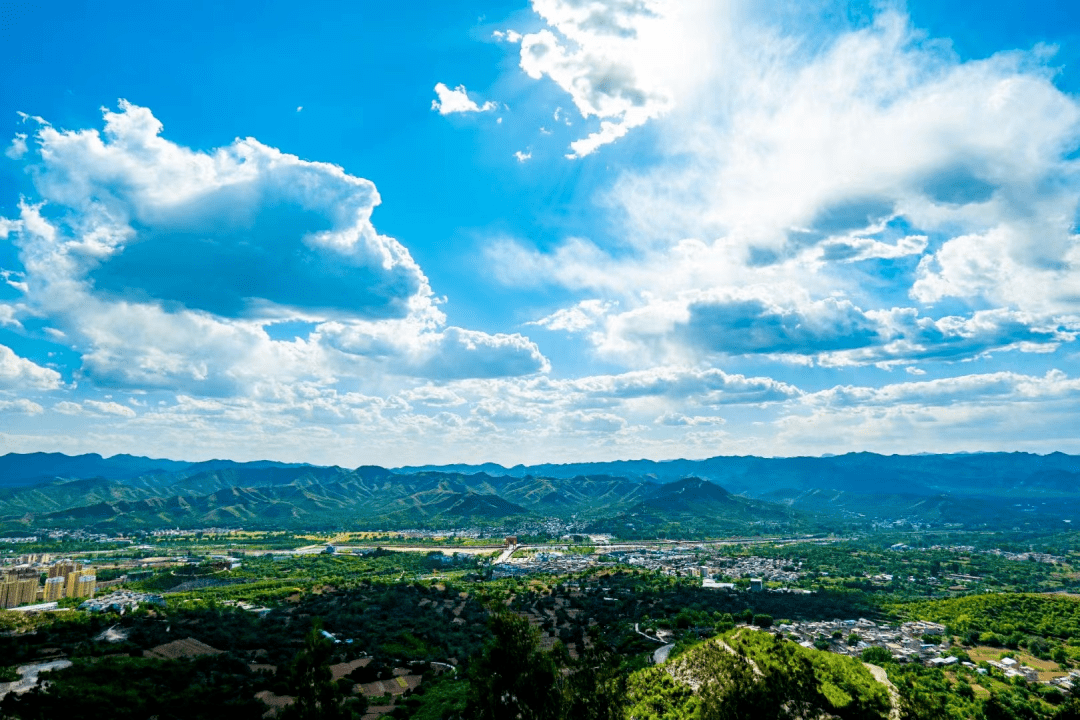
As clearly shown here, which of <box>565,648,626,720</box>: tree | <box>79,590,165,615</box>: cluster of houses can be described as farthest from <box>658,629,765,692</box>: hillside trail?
<box>79,590,165,615</box>: cluster of houses

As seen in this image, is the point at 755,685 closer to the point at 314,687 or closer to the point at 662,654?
the point at 314,687

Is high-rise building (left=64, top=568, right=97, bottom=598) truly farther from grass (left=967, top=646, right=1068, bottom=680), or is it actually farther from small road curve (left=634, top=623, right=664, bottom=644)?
grass (left=967, top=646, right=1068, bottom=680)

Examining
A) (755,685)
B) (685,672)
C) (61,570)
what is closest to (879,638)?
(685,672)

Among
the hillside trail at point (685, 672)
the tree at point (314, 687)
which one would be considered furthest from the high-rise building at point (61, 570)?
the tree at point (314, 687)

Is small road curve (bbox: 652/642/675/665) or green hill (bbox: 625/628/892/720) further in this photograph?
small road curve (bbox: 652/642/675/665)

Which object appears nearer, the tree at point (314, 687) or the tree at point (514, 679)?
the tree at point (514, 679)

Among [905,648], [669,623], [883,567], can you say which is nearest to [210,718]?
[669,623]

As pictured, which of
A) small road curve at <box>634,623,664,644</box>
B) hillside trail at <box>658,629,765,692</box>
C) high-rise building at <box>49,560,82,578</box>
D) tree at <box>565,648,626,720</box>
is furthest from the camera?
high-rise building at <box>49,560,82,578</box>

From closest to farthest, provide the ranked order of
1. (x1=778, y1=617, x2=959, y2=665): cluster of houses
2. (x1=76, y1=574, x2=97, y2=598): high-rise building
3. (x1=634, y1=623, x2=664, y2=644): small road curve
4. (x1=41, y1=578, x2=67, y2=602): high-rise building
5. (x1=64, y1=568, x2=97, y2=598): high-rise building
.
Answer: (x1=778, y1=617, x2=959, y2=665): cluster of houses < (x1=634, y1=623, x2=664, y2=644): small road curve < (x1=41, y1=578, x2=67, y2=602): high-rise building < (x1=64, y1=568, x2=97, y2=598): high-rise building < (x1=76, y1=574, x2=97, y2=598): high-rise building

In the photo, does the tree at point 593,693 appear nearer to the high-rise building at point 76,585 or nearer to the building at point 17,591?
the building at point 17,591

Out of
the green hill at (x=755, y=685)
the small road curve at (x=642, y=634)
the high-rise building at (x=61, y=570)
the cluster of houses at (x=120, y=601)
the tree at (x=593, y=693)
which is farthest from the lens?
the high-rise building at (x=61, y=570)
